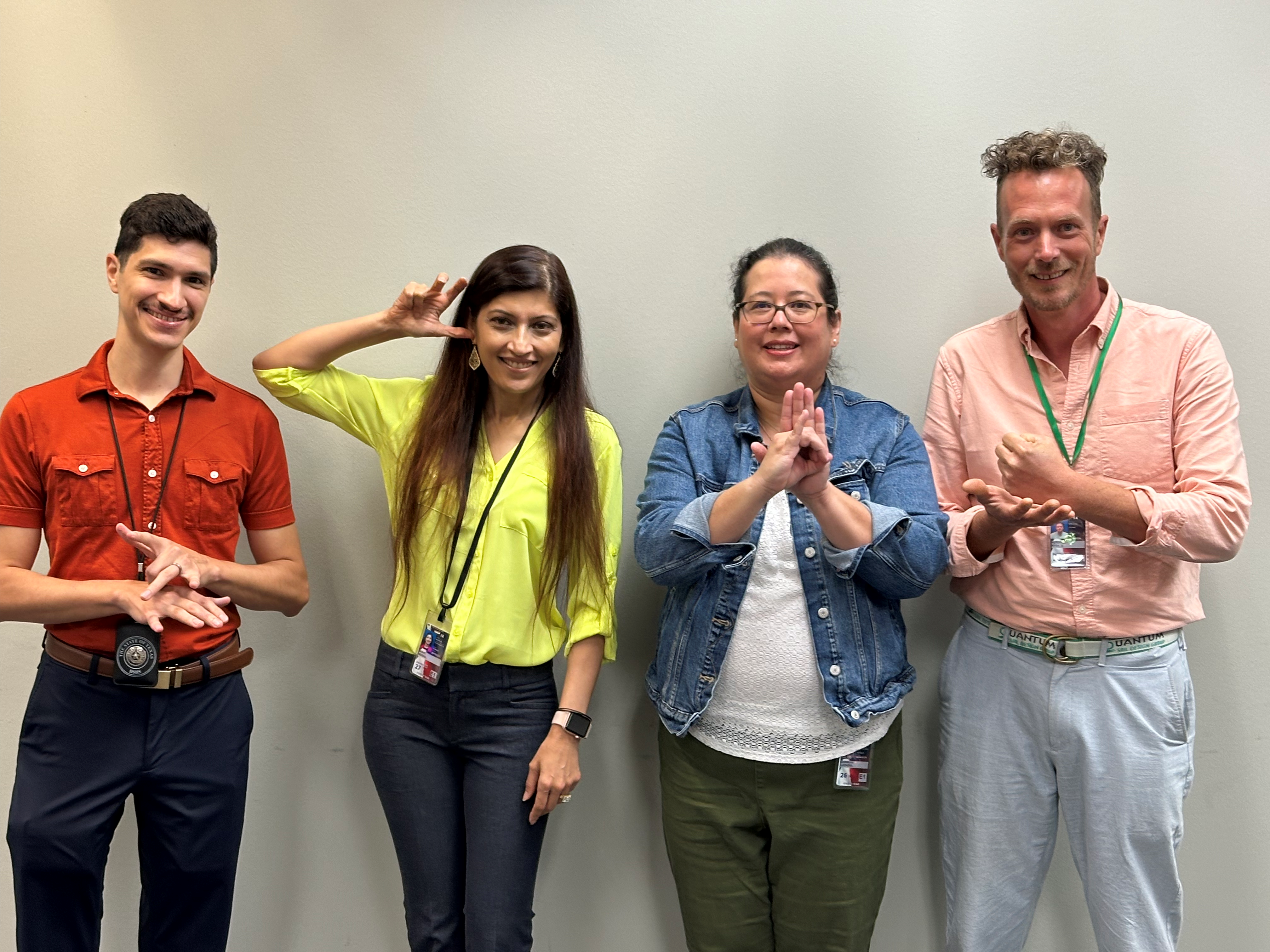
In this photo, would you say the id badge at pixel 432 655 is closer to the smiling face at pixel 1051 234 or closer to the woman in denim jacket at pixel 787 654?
the woman in denim jacket at pixel 787 654

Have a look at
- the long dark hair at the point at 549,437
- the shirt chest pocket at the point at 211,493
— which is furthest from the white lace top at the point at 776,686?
the shirt chest pocket at the point at 211,493

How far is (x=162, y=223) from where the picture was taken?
185 cm

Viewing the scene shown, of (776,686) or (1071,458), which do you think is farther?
(1071,458)

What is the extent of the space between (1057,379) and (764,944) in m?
1.39

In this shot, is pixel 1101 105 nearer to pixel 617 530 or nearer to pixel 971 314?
pixel 971 314

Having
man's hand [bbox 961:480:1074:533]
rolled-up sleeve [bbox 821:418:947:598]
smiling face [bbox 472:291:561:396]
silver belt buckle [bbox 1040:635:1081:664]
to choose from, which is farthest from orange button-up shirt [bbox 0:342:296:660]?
silver belt buckle [bbox 1040:635:1081:664]

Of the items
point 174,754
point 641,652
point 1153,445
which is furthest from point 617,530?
point 1153,445

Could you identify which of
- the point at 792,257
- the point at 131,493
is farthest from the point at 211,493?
the point at 792,257

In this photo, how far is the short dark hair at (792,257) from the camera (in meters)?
1.96

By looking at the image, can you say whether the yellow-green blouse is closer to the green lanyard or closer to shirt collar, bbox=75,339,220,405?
shirt collar, bbox=75,339,220,405

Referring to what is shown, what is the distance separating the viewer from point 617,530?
201 centimetres

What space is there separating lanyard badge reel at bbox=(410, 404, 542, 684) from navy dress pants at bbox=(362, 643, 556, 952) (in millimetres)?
30

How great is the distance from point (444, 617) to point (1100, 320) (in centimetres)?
155

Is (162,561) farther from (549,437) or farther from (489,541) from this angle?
(549,437)
